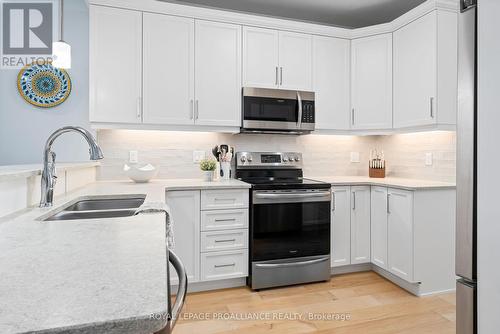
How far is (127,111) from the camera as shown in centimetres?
260

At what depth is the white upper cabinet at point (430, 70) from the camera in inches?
101

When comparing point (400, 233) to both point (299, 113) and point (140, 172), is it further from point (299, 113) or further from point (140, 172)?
point (140, 172)

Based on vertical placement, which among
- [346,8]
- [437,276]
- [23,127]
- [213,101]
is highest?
[346,8]

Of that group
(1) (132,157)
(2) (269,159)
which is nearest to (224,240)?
(2) (269,159)

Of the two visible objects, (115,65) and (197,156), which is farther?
(197,156)

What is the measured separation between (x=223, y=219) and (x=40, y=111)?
2132 millimetres

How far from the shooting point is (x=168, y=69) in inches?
105

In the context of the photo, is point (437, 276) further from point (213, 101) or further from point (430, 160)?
point (213, 101)

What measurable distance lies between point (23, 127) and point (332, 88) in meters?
3.09

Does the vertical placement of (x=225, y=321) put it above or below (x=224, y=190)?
below

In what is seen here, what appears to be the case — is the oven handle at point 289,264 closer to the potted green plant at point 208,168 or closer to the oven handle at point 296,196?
the oven handle at point 296,196

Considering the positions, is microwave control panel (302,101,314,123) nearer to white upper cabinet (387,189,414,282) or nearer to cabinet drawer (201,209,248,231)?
white upper cabinet (387,189,414,282)
